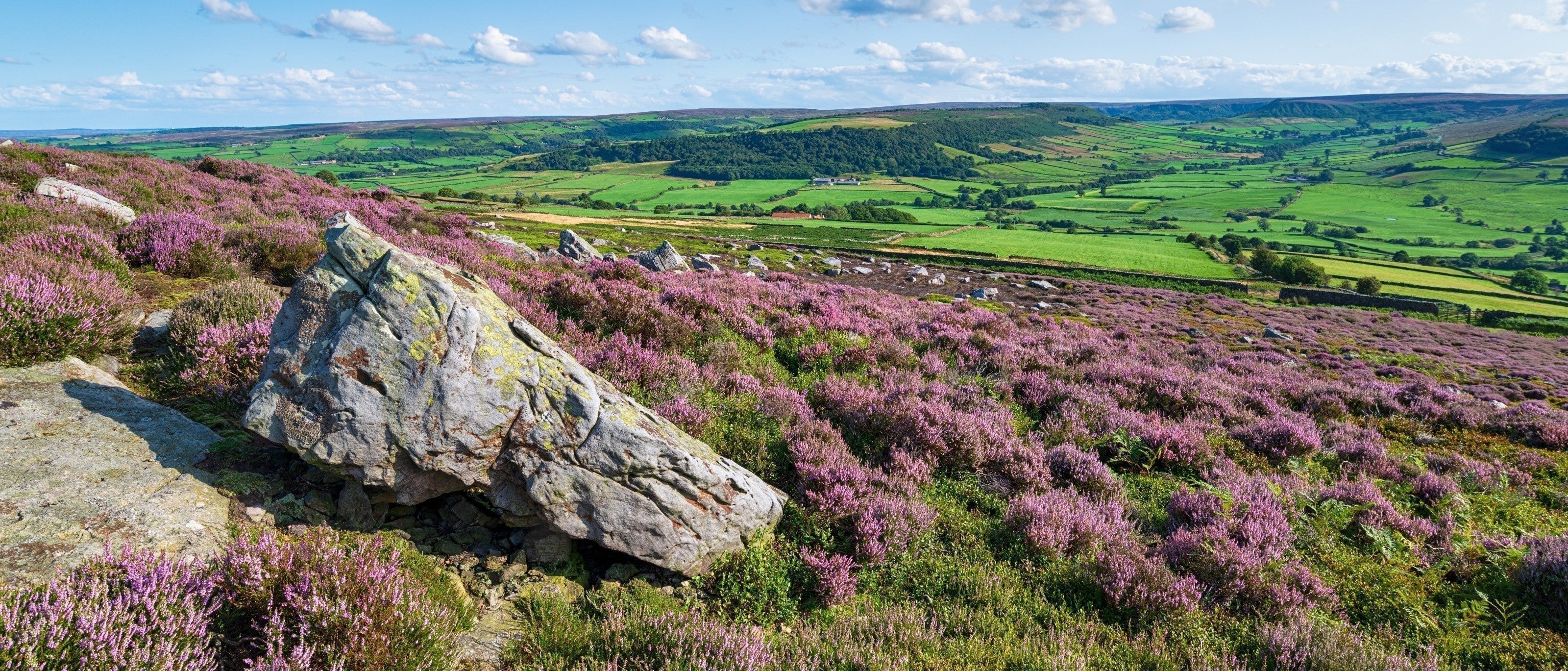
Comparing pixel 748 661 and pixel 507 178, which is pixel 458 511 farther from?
pixel 507 178

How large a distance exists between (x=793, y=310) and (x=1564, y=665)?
12.4 metres

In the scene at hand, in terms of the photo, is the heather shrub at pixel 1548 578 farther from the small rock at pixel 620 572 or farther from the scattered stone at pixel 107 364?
the scattered stone at pixel 107 364

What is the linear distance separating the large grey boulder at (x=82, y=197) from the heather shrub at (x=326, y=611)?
12931mm

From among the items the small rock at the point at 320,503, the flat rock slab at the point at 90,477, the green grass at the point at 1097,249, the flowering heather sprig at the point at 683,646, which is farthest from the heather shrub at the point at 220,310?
the green grass at the point at 1097,249

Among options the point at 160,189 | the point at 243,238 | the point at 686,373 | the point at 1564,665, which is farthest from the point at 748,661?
the point at 160,189

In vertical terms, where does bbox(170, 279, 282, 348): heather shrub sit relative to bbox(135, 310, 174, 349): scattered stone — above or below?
above

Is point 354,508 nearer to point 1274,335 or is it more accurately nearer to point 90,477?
point 90,477

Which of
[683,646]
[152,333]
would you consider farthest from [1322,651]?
[152,333]

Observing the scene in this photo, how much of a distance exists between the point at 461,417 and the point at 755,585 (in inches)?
116

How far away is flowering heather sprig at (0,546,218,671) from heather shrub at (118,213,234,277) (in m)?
8.50

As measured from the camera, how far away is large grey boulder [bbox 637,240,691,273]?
29953 millimetres

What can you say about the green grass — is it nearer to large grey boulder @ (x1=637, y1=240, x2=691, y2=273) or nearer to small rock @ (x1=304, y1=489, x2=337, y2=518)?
large grey boulder @ (x1=637, y1=240, x2=691, y2=273)

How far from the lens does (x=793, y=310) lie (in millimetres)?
15273

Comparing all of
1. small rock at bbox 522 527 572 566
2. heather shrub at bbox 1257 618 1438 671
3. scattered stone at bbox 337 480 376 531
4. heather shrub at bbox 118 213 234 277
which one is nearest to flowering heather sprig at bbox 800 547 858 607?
small rock at bbox 522 527 572 566
